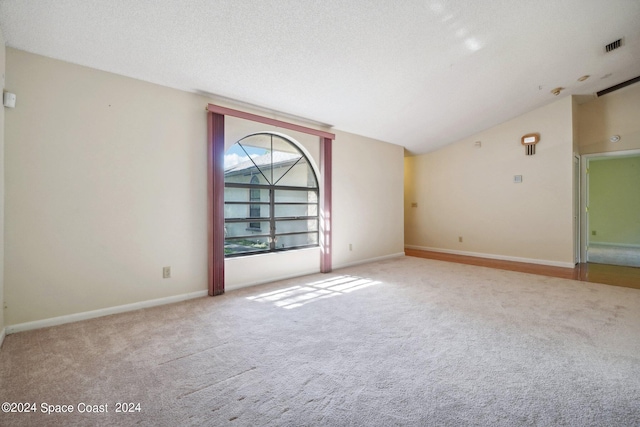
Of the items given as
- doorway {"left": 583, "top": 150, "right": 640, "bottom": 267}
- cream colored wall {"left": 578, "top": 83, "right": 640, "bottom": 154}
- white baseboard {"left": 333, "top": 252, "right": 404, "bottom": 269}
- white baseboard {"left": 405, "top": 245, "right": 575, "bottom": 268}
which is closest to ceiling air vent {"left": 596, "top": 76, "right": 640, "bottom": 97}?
cream colored wall {"left": 578, "top": 83, "right": 640, "bottom": 154}

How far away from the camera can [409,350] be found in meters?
2.28

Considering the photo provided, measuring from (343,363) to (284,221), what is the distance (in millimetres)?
2980

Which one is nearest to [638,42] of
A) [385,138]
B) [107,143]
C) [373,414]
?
[385,138]

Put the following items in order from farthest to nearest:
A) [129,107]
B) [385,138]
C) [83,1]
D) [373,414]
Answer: [385,138], [129,107], [83,1], [373,414]

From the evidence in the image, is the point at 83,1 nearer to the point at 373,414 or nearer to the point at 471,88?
the point at 373,414

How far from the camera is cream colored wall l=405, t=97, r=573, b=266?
5.46 m

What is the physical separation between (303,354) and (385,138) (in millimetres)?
5022

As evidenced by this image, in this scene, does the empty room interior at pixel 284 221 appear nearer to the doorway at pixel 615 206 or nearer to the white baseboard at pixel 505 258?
the white baseboard at pixel 505 258

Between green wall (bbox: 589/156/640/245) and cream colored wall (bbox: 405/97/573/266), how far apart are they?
3.27 m

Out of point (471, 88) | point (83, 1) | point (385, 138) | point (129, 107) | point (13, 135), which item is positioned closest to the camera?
point (83, 1)

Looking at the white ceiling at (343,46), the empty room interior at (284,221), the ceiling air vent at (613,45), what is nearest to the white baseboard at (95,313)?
the empty room interior at (284,221)

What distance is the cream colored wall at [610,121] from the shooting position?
17.0 feet

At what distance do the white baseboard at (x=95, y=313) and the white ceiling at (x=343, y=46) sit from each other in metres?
2.54

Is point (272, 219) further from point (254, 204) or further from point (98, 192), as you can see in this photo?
point (98, 192)
